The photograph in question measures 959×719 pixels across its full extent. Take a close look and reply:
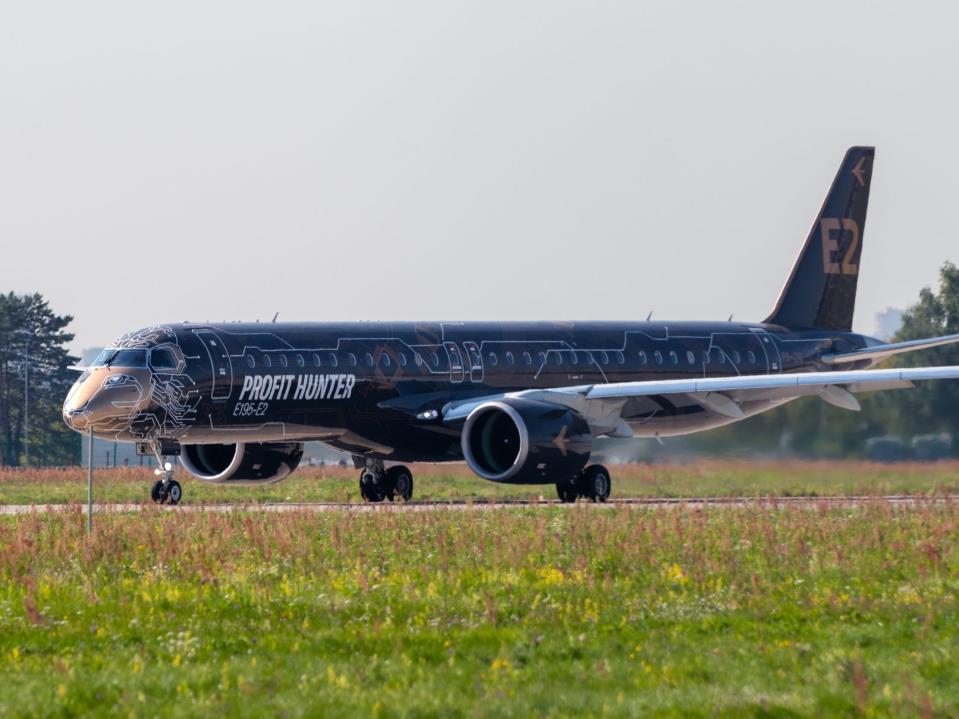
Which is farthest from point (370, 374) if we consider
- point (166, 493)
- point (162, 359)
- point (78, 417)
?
point (78, 417)

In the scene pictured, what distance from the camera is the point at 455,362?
37.8 metres

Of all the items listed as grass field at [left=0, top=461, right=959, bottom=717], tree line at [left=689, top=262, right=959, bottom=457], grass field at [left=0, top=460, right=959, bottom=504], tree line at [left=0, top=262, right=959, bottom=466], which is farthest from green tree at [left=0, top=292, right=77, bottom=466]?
grass field at [left=0, top=461, right=959, bottom=717]

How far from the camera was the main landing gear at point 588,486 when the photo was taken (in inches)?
1422

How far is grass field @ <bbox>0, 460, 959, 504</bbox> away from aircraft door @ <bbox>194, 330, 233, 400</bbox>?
Result: 11.4 ft

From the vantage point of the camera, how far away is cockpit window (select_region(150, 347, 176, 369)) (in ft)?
110

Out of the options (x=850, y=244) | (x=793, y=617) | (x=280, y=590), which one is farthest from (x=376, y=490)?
(x=793, y=617)

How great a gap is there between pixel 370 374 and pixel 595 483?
5.27 metres

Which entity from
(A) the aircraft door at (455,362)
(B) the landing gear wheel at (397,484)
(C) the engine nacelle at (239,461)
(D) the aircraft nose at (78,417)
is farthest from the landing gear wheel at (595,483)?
(D) the aircraft nose at (78,417)

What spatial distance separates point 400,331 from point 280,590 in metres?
19.7

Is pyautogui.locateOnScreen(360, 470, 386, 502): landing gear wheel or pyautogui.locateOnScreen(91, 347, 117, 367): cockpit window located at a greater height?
pyautogui.locateOnScreen(91, 347, 117, 367): cockpit window

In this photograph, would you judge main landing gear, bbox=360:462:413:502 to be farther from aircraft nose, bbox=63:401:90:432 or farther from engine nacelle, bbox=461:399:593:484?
aircraft nose, bbox=63:401:90:432

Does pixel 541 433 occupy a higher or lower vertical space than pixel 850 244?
lower

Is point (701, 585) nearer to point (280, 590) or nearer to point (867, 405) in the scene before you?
point (280, 590)

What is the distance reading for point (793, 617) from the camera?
16.0 metres
